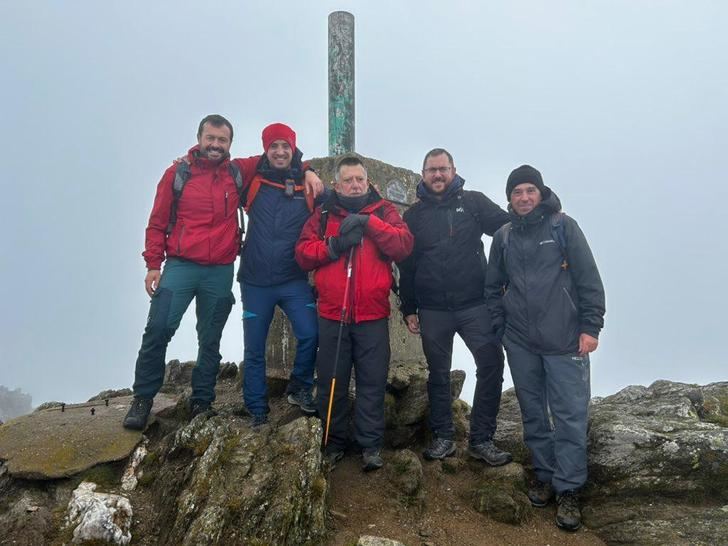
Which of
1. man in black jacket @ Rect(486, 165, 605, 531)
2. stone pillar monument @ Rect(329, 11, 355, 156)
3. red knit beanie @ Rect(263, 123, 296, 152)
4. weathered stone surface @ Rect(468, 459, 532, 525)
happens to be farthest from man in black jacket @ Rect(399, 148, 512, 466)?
stone pillar monument @ Rect(329, 11, 355, 156)

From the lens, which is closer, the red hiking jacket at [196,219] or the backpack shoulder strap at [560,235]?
the backpack shoulder strap at [560,235]

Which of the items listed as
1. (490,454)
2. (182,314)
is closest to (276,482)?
(182,314)

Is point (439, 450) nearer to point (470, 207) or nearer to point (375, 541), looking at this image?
point (375, 541)

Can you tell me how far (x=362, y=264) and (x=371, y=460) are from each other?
233 centimetres

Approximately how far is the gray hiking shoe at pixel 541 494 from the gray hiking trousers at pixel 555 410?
0.10 metres

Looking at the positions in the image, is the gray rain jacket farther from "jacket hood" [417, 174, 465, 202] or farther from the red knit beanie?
the red knit beanie

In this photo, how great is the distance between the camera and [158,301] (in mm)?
6309

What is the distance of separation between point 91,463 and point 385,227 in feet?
14.2

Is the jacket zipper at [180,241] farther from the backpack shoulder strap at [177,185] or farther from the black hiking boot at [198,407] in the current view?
the black hiking boot at [198,407]

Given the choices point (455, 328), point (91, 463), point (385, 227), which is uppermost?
point (385, 227)

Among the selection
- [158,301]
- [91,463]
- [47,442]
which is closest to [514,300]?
[158,301]

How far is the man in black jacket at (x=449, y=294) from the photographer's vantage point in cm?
638

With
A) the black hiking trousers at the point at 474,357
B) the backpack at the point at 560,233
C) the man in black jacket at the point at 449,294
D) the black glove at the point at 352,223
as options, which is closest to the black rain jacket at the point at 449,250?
the man in black jacket at the point at 449,294

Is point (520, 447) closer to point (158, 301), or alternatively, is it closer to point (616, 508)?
point (616, 508)
